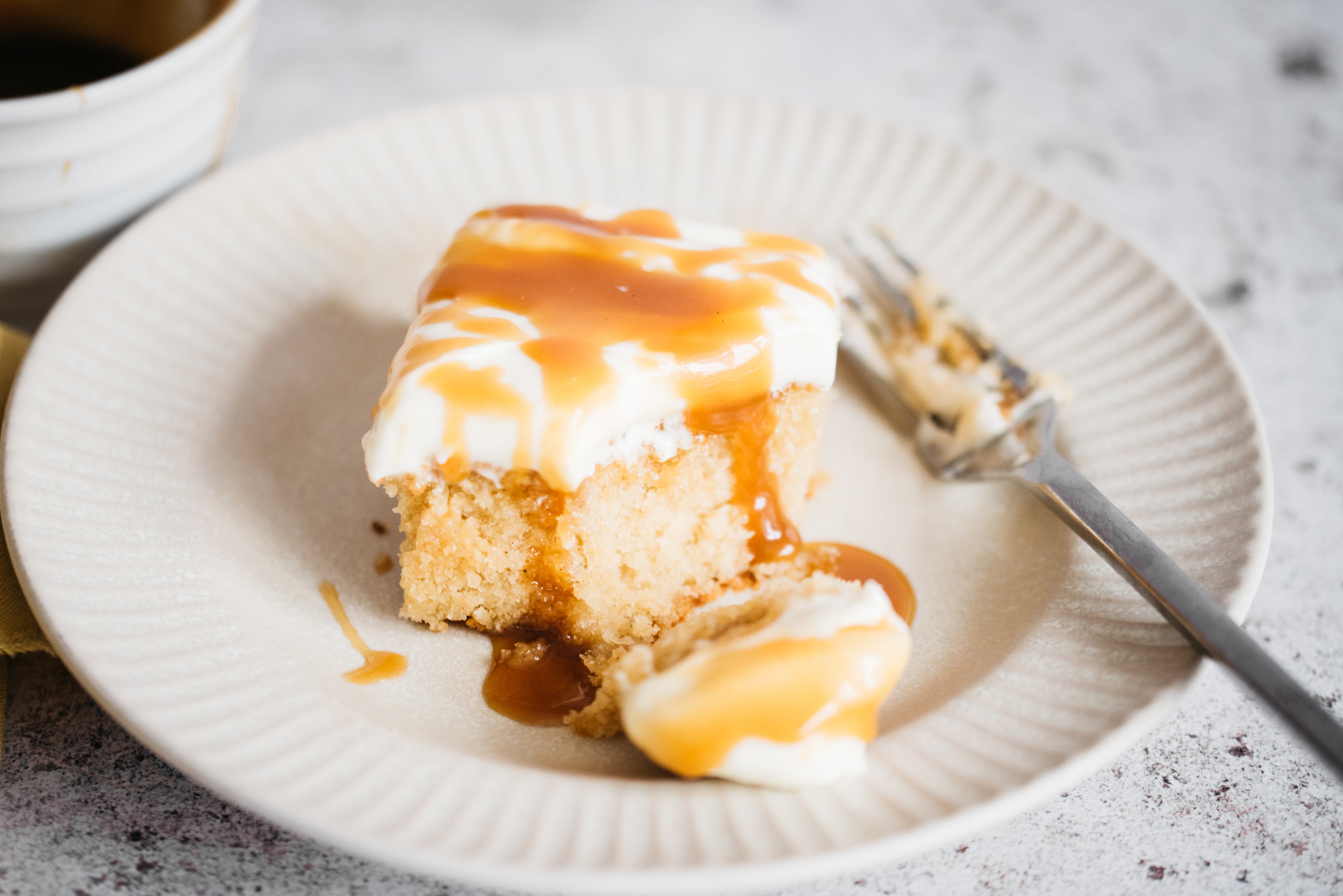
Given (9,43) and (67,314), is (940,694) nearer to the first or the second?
(67,314)

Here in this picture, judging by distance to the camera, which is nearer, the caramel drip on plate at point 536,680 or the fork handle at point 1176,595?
the fork handle at point 1176,595

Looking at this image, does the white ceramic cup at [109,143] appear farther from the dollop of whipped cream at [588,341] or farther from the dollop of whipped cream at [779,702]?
the dollop of whipped cream at [779,702]

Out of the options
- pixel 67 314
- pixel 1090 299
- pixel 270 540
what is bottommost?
pixel 270 540

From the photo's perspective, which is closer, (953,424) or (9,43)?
(953,424)

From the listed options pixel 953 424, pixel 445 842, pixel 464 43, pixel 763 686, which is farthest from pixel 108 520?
pixel 464 43

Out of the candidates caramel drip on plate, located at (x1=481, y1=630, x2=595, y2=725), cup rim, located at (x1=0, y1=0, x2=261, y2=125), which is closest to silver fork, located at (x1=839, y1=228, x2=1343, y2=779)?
caramel drip on plate, located at (x1=481, y1=630, x2=595, y2=725)

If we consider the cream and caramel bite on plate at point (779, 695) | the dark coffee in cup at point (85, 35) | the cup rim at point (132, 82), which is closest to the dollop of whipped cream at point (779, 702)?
the cream and caramel bite on plate at point (779, 695)

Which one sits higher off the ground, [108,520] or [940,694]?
[940,694]
